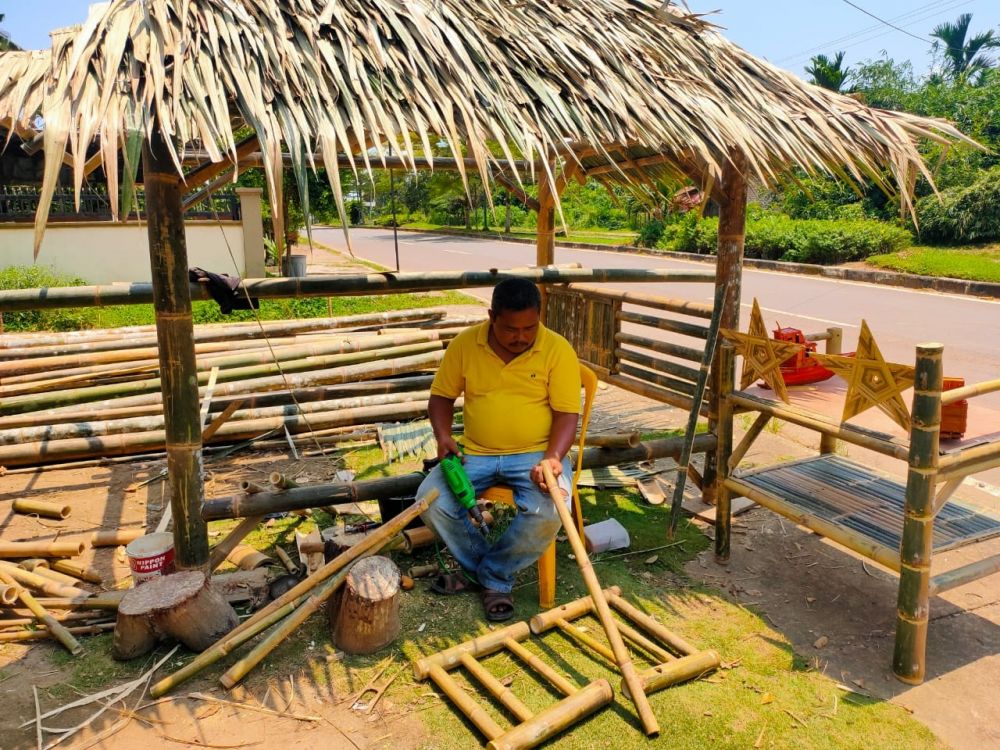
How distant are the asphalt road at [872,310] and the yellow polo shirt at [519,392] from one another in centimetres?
183

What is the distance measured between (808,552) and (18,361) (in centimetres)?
615

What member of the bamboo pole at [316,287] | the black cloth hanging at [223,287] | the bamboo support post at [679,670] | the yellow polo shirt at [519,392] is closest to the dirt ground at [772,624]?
the bamboo support post at [679,670]

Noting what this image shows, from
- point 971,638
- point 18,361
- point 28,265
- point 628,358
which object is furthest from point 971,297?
point 28,265

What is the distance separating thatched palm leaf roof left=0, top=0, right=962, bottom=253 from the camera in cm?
262

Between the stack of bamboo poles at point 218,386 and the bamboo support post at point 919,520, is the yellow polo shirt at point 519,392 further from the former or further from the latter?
the stack of bamboo poles at point 218,386

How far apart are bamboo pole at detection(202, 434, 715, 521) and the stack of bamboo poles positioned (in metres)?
1.29

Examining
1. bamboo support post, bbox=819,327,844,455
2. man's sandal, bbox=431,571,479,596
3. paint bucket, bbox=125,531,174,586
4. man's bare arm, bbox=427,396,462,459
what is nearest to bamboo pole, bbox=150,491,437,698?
man's bare arm, bbox=427,396,462,459

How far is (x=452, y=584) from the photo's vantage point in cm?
360

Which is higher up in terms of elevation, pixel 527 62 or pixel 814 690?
pixel 527 62

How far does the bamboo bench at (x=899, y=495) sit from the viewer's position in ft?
9.16

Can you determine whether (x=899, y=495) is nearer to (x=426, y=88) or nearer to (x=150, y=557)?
(x=426, y=88)

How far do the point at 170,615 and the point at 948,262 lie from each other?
51.3 ft

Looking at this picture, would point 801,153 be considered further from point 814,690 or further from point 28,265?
point 28,265

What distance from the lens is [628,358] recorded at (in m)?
5.27
